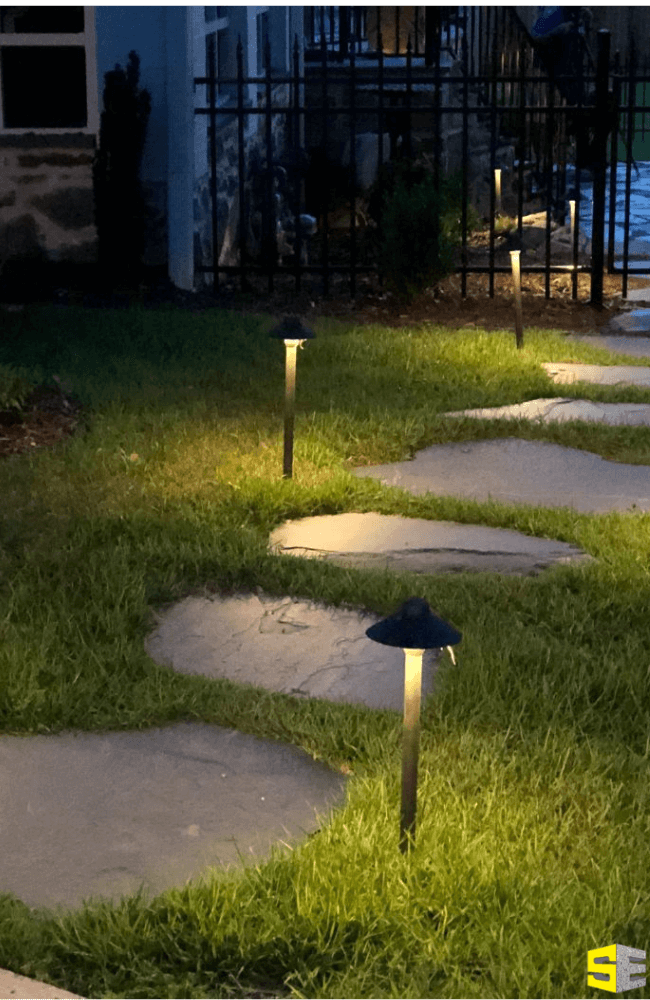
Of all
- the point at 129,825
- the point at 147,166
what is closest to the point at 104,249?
the point at 147,166

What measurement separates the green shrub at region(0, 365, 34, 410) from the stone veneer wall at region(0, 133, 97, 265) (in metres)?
3.96

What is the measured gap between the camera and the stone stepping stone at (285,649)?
4680mm

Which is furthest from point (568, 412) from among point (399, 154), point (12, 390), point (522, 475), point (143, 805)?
point (399, 154)

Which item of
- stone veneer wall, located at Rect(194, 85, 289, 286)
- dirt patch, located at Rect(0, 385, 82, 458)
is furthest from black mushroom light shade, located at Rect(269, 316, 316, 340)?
stone veneer wall, located at Rect(194, 85, 289, 286)

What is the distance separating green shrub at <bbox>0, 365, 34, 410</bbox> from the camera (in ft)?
25.1

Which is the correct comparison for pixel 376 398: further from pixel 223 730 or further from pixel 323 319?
pixel 223 730

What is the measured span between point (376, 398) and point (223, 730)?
4124mm

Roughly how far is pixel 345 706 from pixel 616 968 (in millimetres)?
1467

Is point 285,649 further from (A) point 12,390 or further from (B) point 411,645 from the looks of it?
(A) point 12,390

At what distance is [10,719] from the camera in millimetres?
4367

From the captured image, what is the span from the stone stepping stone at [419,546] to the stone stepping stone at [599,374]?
2895 mm

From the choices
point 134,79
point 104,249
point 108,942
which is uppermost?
point 134,79

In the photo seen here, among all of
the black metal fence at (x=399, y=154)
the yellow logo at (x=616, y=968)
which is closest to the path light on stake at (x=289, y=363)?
the yellow logo at (x=616, y=968)

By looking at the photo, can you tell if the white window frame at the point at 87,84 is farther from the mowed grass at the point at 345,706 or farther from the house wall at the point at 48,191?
the mowed grass at the point at 345,706
